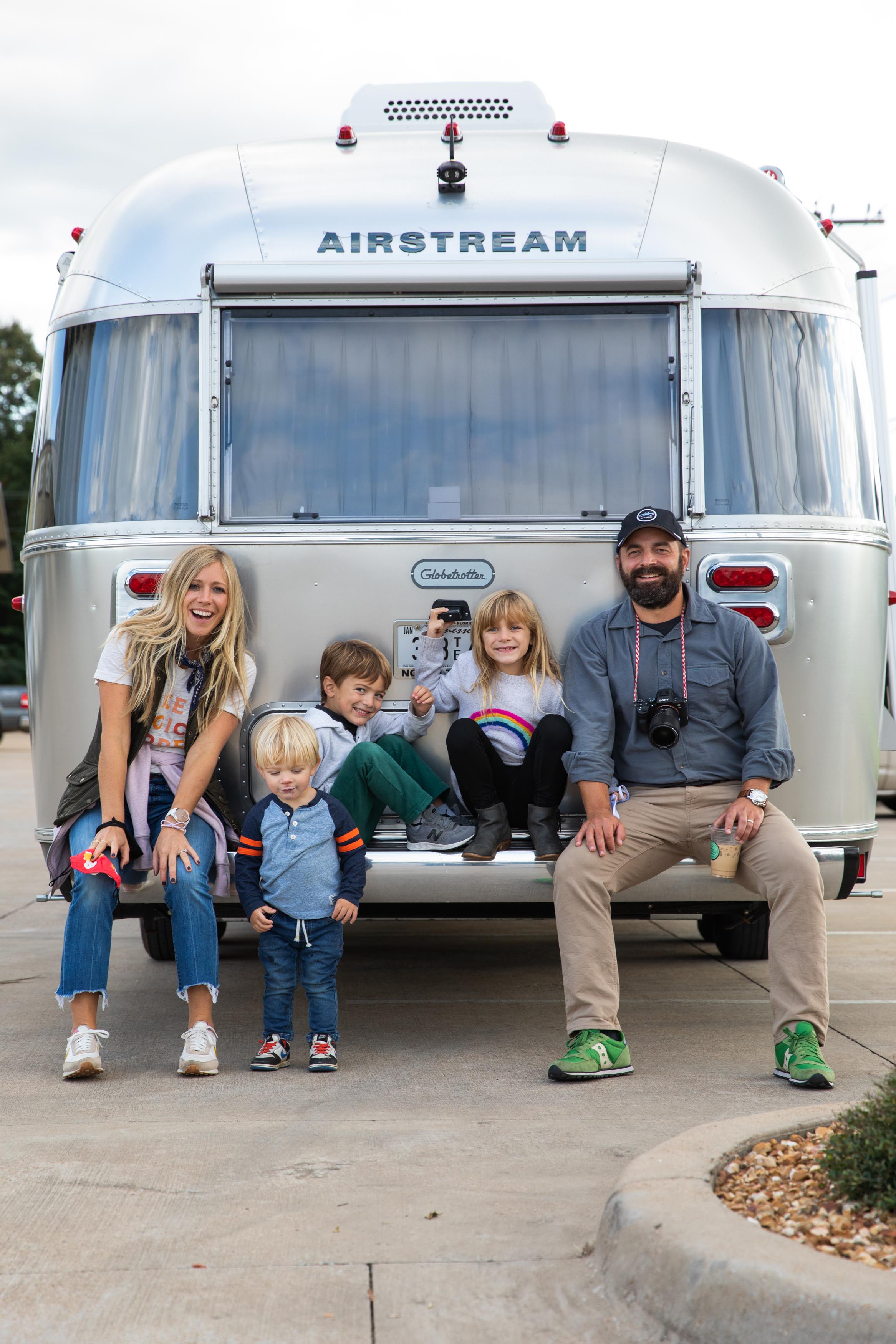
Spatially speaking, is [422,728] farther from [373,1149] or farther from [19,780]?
[19,780]

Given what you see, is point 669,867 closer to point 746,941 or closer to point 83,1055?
point 83,1055

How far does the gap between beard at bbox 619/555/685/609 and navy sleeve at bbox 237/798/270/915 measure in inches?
55.3

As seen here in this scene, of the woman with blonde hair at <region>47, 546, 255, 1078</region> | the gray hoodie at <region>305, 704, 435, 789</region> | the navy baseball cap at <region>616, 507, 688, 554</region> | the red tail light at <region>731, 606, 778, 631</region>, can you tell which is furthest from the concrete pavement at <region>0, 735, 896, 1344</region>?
the navy baseball cap at <region>616, 507, 688, 554</region>

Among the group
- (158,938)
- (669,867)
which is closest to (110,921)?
(669,867)

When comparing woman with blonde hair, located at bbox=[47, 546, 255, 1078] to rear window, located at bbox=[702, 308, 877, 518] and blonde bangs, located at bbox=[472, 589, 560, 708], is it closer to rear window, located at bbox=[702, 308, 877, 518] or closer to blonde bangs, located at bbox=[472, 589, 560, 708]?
blonde bangs, located at bbox=[472, 589, 560, 708]

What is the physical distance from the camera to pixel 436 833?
182 inches

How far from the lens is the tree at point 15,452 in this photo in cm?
4728

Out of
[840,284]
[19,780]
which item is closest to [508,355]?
[840,284]

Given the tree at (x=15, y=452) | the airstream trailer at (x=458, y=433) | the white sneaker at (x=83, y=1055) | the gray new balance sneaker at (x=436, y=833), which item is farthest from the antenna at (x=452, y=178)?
the tree at (x=15, y=452)

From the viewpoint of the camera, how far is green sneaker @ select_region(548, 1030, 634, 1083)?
438cm

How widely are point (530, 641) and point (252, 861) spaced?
3.92ft

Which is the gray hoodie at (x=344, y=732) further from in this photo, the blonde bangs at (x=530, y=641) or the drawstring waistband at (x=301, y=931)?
the drawstring waistband at (x=301, y=931)

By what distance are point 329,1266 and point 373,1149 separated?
30.8 inches

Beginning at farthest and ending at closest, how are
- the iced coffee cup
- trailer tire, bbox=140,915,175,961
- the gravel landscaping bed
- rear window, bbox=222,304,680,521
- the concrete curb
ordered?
1. trailer tire, bbox=140,915,175,961
2. rear window, bbox=222,304,680,521
3. the iced coffee cup
4. the gravel landscaping bed
5. the concrete curb
